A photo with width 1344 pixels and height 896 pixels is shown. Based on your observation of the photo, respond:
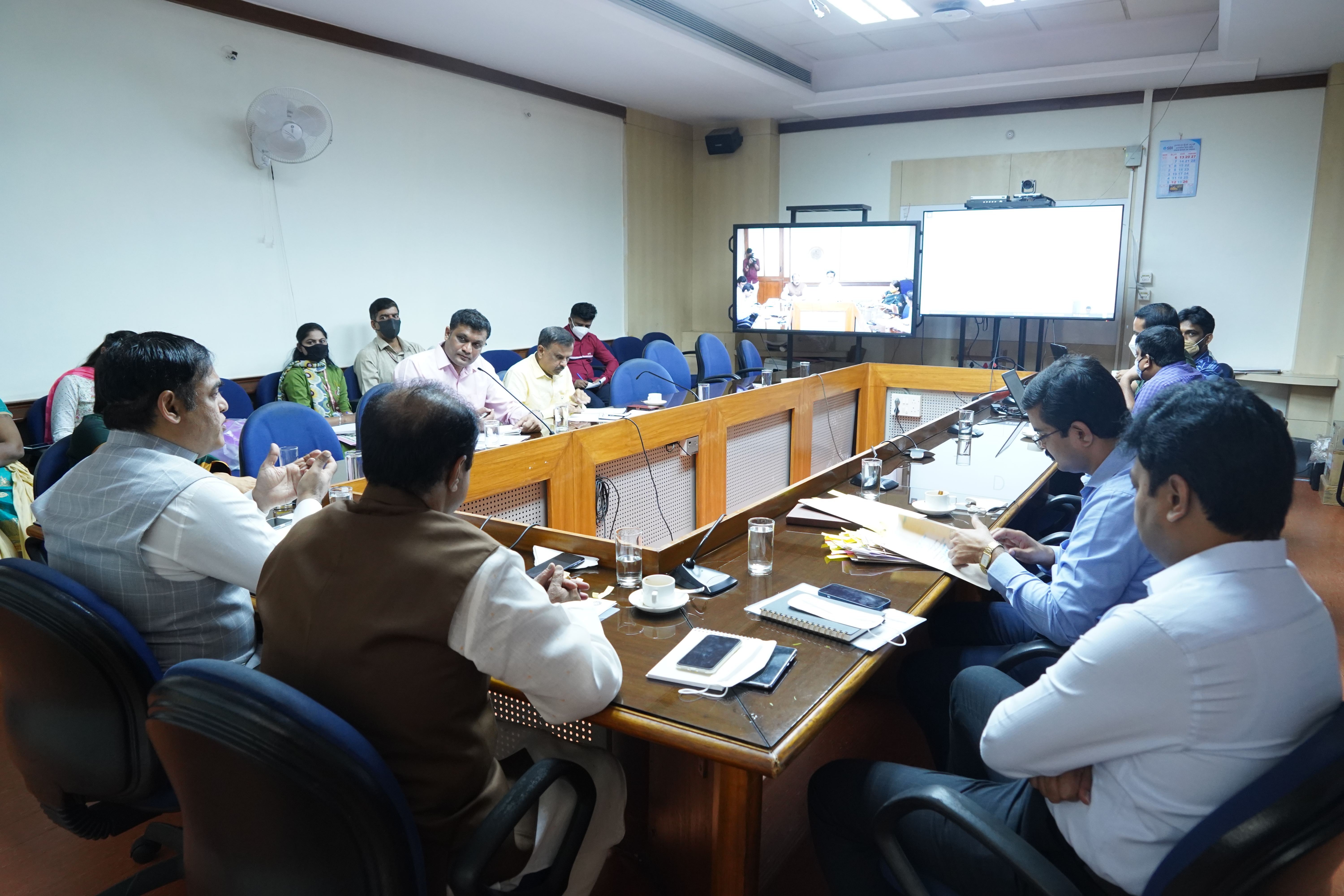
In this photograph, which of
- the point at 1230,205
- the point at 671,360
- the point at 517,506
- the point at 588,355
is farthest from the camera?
the point at 588,355

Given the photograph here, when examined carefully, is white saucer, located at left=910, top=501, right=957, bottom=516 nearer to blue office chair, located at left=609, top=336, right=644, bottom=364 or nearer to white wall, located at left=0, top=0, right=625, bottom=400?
white wall, located at left=0, top=0, right=625, bottom=400

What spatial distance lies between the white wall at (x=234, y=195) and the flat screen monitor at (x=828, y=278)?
1.79 meters

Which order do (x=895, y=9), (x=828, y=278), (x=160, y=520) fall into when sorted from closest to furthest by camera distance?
(x=160, y=520), (x=895, y=9), (x=828, y=278)

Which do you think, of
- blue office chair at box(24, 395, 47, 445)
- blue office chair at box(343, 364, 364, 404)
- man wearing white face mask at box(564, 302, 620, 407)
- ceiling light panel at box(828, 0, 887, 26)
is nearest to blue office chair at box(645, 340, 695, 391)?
man wearing white face mask at box(564, 302, 620, 407)

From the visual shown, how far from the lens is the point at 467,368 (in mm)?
3980

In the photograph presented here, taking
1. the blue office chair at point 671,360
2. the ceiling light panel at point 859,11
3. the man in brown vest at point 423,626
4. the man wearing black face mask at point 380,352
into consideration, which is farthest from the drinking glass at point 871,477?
the ceiling light panel at point 859,11

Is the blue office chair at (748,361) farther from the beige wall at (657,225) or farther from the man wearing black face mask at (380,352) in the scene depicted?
the man wearing black face mask at (380,352)

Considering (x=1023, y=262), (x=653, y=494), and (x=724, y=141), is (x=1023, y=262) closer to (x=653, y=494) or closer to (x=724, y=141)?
(x=724, y=141)

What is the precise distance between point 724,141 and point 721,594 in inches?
255

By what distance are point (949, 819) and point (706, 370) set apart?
5.00m

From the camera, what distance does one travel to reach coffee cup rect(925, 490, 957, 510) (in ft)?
7.83

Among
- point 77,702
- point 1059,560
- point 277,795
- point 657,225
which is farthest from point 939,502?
point 657,225

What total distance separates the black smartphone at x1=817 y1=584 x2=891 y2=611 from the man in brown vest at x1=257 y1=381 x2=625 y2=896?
62 centimetres

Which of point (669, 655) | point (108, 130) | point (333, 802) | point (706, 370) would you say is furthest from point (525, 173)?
point (333, 802)
